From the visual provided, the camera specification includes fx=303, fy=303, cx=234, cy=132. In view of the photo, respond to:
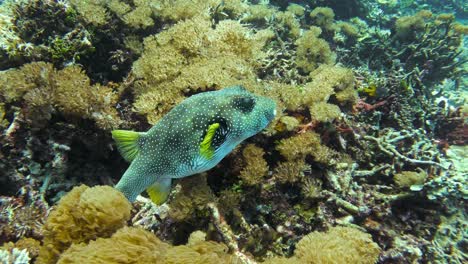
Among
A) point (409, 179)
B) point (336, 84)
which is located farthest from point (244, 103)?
point (409, 179)

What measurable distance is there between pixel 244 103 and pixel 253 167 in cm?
108

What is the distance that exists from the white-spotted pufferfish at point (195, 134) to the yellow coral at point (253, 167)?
709mm

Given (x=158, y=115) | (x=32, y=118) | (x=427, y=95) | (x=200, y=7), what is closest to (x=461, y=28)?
(x=427, y=95)

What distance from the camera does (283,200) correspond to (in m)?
4.56

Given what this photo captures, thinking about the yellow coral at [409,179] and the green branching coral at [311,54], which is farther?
the green branching coral at [311,54]

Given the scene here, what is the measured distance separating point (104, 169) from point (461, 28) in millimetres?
13713

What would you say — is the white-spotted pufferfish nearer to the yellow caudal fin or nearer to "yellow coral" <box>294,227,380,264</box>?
the yellow caudal fin

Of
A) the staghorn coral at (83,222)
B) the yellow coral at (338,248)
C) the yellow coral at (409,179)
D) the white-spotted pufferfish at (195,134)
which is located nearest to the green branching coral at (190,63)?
the white-spotted pufferfish at (195,134)

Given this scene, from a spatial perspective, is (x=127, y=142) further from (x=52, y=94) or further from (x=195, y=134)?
(x=52, y=94)

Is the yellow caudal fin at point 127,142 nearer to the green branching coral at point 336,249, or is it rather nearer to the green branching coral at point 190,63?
the green branching coral at point 190,63

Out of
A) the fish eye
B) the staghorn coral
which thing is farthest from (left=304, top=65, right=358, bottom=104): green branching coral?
the staghorn coral

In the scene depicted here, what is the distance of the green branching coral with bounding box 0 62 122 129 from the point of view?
4508 mm

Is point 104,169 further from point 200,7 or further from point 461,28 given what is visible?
point 461,28

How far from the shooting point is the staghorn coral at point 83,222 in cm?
321
